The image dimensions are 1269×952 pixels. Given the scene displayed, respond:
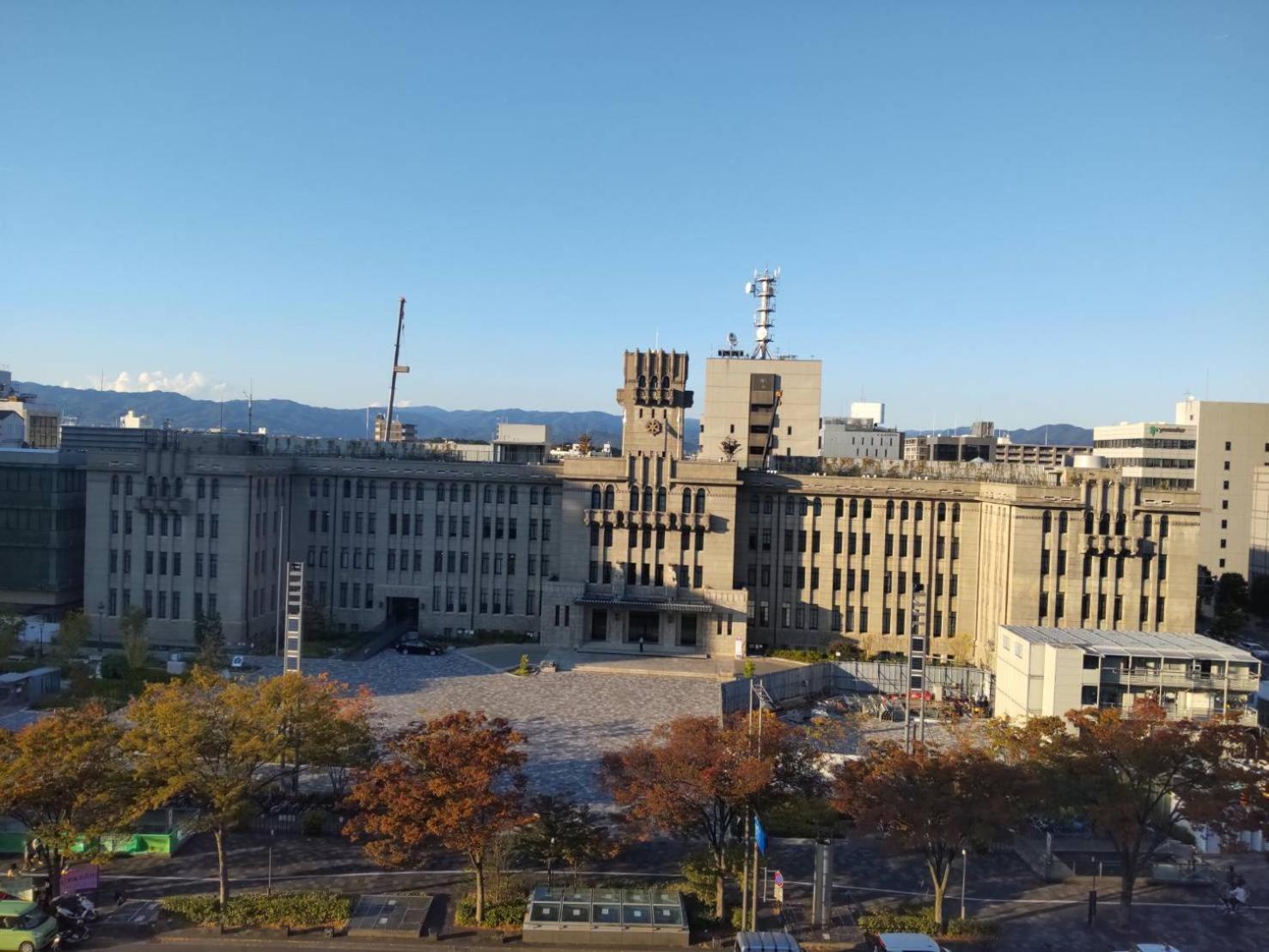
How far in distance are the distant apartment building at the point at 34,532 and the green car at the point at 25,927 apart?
1854 inches

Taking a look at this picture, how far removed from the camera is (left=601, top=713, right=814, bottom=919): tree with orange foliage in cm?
3278

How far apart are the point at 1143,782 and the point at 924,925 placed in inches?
363

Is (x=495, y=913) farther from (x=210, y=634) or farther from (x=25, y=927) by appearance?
(x=210, y=634)

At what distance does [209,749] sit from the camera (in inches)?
1314

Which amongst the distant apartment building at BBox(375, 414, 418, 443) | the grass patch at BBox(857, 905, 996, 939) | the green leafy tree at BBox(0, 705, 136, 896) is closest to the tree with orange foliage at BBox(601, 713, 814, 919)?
the grass patch at BBox(857, 905, 996, 939)

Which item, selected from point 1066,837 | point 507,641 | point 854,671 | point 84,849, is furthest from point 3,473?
point 1066,837

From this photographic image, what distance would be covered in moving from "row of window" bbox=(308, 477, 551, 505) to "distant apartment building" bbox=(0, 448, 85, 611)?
58.9 ft

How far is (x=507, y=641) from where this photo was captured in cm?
7281

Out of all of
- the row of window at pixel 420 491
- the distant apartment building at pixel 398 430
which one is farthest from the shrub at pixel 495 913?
the distant apartment building at pixel 398 430

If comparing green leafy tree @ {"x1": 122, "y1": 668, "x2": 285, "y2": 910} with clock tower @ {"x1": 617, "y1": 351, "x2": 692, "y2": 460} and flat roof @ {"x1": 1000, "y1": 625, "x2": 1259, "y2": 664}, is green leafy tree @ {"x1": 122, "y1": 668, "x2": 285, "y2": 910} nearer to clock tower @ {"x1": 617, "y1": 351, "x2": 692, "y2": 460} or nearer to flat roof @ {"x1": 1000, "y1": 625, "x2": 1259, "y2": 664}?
flat roof @ {"x1": 1000, "y1": 625, "x2": 1259, "y2": 664}

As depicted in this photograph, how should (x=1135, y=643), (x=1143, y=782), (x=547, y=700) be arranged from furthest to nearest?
(x=547, y=700) < (x=1135, y=643) < (x=1143, y=782)

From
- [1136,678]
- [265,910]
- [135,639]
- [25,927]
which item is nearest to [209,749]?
[265,910]

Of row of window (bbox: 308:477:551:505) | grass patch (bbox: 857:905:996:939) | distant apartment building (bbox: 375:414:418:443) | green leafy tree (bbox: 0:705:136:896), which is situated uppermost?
distant apartment building (bbox: 375:414:418:443)

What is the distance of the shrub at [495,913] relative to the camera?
32.6m
